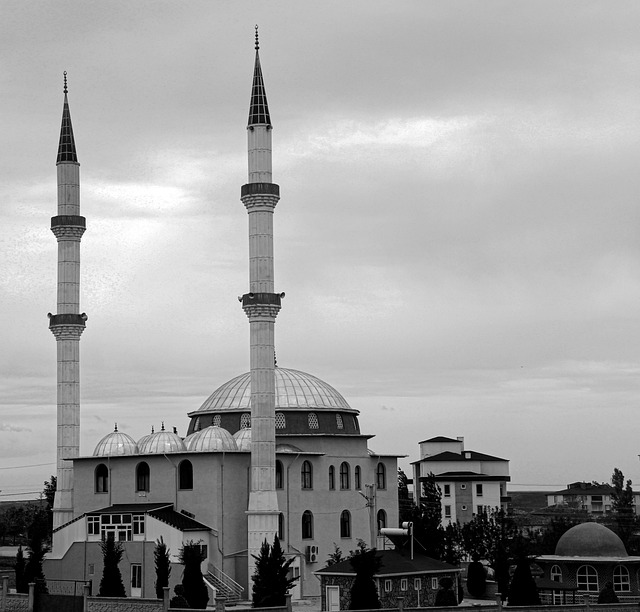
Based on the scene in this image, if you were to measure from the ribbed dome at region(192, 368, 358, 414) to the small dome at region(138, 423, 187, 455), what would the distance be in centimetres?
482

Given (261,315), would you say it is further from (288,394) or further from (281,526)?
(281,526)

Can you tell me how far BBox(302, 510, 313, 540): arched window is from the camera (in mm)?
59875

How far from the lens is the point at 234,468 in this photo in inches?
2279

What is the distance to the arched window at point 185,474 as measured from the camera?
58219 mm

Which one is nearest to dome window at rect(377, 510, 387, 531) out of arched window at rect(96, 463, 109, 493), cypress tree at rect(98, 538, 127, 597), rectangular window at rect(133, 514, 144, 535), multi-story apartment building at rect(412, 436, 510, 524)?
arched window at rect(96, 463, 109, 493)

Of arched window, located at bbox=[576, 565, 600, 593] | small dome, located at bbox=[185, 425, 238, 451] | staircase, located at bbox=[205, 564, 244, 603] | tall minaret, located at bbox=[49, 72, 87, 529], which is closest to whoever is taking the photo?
arched window, located at bbox=[576, 565, 600, 593]

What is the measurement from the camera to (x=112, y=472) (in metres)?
60.4

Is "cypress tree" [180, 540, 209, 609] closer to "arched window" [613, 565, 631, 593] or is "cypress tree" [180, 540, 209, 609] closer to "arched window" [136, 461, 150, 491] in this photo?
"arched window" [136, 461, 150, 491]

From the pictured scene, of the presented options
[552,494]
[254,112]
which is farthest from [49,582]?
[552,494]

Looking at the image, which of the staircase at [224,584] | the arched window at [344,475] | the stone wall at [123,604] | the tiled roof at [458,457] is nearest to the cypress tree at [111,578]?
the stone wall at [123,604]

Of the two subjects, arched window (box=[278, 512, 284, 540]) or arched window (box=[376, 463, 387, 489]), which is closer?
arched window (box=[278, 512, 284, 540])

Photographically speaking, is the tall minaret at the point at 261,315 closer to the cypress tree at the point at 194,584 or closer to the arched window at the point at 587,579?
the cypress tree at the point at 194,584

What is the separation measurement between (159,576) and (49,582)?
10610 mm

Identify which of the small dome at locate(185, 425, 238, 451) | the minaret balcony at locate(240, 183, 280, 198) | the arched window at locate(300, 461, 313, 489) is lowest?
the arched window at locate(300, 461, 313, 489)
